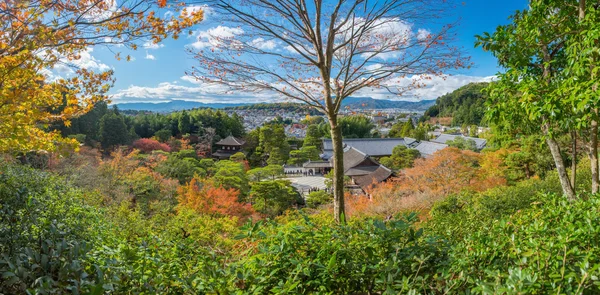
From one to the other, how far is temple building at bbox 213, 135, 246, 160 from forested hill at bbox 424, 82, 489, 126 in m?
25.9

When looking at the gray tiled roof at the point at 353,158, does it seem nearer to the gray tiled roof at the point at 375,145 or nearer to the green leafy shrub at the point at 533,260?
the gray tiled roof at the point at 375,145

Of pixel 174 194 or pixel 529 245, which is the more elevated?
pixel 529 245

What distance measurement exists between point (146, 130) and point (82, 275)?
2889 cm

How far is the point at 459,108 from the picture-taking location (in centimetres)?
4612

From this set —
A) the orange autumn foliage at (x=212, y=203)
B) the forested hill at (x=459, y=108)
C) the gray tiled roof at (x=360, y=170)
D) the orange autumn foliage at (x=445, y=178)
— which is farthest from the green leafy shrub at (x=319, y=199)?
the forested hill at (x=459, y=108)

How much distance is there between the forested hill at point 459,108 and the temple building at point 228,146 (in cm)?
2595

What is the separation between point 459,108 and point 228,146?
3712 cm

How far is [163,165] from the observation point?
14773 mm

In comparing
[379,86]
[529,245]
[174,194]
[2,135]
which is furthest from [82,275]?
[174,194]

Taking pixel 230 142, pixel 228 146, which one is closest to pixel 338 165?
pixel 230 142

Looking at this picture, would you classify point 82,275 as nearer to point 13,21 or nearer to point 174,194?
point 13,21

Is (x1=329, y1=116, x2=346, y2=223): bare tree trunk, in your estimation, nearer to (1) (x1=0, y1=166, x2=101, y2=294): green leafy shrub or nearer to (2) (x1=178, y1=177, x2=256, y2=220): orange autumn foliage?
(1) (x1=0, y1=166, x2=101, y2=294): green leafy shrub

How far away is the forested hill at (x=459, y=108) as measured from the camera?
39.8m

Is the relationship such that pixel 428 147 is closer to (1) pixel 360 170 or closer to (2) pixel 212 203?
(1) pixel 360 170
